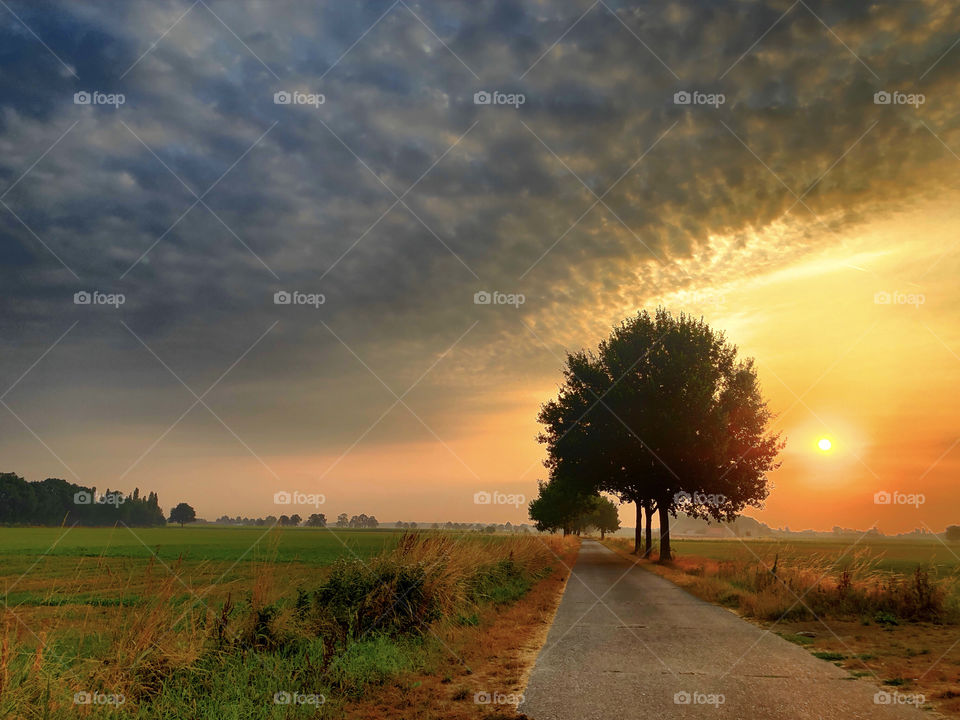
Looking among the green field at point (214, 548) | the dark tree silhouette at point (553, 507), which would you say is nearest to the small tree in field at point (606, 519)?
the dark tree silhouette at point (553, 507)

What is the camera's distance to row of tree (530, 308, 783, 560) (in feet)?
115

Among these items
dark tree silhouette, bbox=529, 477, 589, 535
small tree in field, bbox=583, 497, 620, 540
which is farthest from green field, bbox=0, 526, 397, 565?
small tree in field, bbox=583, 497, 620, 540

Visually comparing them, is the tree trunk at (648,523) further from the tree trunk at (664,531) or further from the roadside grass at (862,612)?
the roadside grass at (862,612)

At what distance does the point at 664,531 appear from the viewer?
128 feet

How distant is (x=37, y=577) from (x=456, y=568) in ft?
84.2

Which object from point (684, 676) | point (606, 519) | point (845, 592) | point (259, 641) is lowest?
point (606, 519)

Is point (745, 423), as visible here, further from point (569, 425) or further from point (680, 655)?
point (680, 655)

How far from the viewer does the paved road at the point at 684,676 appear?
711 cm

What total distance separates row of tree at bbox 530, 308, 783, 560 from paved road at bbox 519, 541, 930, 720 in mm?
21020

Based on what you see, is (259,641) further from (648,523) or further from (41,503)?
(41,503)

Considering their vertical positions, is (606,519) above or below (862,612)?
below

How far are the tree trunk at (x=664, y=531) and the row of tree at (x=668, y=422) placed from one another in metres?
0.06

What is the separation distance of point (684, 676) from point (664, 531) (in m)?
32.1

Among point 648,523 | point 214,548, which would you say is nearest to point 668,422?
point 648,523
